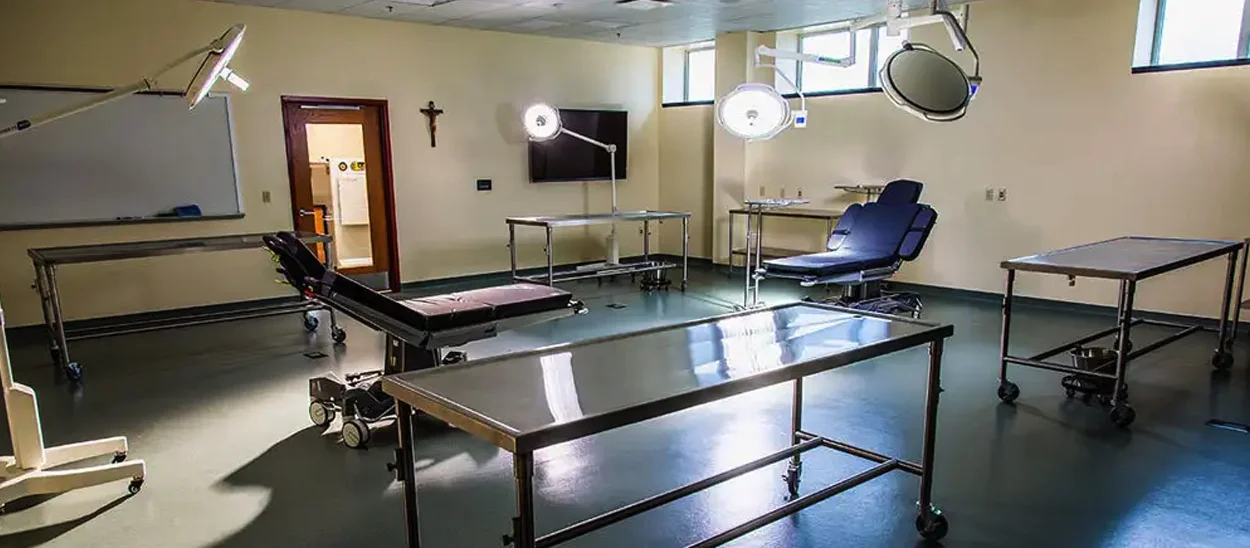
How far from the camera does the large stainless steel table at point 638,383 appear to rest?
5.72 feet

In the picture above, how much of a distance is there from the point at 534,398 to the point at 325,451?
7.06 ft

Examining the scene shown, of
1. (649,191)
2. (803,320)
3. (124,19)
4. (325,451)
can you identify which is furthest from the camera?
(649,191)

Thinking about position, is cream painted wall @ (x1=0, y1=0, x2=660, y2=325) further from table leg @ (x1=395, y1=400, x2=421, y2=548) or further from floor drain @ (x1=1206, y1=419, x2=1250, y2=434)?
floor drain @ (x1=1206, y1=419, x2=1250, y2=434)

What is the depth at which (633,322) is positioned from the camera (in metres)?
6.24

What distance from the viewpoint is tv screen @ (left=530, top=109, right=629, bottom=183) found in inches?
335

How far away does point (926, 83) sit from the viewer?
10.9ft

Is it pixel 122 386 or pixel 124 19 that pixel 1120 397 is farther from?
pixel 124 19

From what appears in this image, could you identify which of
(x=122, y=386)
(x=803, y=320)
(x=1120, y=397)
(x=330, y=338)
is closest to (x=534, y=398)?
(x=803, y=320)

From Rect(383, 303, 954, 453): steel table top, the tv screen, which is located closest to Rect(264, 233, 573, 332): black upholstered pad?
Rect(383, 303, 954, 453): steel table top

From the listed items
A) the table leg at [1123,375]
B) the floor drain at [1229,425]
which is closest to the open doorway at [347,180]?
the table leg at [1123,375]

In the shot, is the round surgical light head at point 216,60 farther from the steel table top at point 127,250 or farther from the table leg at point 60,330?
the table leg at point 60,330

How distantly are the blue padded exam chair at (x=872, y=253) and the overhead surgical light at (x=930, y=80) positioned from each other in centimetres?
232

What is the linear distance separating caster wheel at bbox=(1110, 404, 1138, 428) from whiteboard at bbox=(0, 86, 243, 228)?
6.64 metres

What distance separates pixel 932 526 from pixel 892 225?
152 inches
